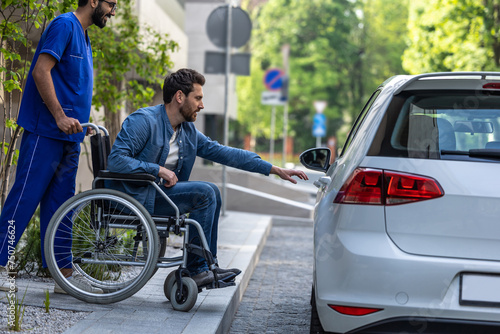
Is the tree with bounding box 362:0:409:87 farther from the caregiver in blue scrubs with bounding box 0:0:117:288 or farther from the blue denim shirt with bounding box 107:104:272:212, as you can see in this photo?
the caregiver in blue scrubs with bounding box 0:0:117:288

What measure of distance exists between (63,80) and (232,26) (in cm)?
776

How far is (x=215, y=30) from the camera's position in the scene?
41.1 ft

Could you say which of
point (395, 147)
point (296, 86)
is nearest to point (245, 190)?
point (395, 147)

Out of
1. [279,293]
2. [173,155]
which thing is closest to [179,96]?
[173,155]

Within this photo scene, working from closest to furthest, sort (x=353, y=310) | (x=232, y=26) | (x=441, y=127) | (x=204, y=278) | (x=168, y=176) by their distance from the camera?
(x=353, y=310), (x=441, y=127), (x=168, y=176), (x=204, y=278), (x=232, y=26)

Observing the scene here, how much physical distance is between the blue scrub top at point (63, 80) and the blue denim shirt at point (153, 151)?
0.35m

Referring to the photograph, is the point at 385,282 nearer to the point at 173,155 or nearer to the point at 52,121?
the point at 173,155

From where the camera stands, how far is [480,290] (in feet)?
10.9

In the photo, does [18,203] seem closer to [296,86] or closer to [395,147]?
[395,147]

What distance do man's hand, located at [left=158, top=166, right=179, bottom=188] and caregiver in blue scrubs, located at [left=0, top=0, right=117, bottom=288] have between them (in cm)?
54

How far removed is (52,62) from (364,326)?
2.50 metres

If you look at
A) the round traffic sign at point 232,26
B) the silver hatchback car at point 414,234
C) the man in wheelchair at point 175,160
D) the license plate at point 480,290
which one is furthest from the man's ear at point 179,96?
the round traffic sign at point 232,26

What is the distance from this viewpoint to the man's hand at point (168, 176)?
479 centimetres

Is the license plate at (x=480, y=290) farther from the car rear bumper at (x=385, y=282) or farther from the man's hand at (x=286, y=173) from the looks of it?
the man's hand at (x=286, y=173)
